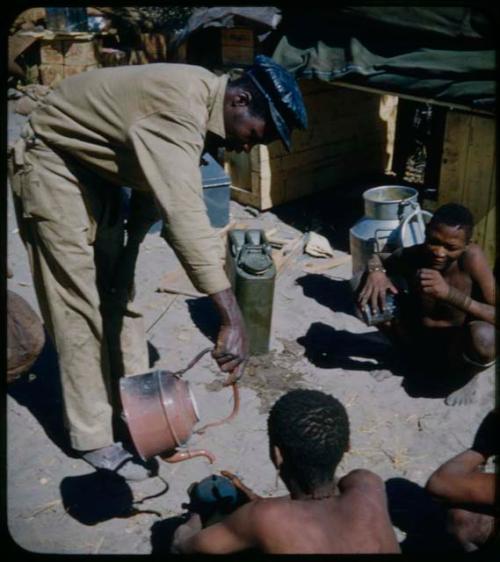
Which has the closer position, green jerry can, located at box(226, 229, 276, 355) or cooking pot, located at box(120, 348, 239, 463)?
cooking pot, located at box(120, 348, 239, 463)

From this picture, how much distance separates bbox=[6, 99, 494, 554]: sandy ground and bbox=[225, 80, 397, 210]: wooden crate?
6.93 ft

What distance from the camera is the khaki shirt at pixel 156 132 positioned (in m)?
2.94

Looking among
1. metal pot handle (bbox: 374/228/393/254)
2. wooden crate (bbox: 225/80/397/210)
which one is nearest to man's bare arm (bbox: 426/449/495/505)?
metal pot handle (bbox: 374/228/393/254)

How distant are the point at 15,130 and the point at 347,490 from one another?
10526 millimetres

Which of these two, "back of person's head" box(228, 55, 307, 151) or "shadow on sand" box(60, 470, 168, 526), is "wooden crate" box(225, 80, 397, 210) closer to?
"back of person's head" box(228, 55, 307, 151)

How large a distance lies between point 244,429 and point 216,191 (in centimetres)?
356

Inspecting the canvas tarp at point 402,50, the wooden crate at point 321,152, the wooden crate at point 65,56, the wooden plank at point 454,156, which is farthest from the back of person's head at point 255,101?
the wooden crate at point 65,56

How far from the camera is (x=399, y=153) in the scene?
29.6 ft

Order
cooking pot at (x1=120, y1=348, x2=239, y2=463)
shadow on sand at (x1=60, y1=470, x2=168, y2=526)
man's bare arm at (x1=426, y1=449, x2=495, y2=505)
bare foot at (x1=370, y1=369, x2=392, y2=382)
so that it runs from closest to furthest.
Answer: man's bare arm at (x1=426, y1=449, x2=495, y2=505), cooking pot at (x1=120, y1=348, x2=239, y2=463), shadow on sand at (x1=60, y1=470, x2=168, y2=526), bare foot at (x1=370, y1=369, x2=392, y2=382)

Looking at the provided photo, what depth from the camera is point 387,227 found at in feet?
18.3

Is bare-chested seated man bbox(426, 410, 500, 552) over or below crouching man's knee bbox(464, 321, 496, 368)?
over

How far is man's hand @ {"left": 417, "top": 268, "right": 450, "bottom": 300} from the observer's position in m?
4.31

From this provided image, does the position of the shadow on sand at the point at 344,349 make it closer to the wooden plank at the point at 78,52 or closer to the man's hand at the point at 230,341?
the man's hand at the point at 230,341

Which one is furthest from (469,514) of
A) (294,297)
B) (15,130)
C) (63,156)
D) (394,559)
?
(15,130)
